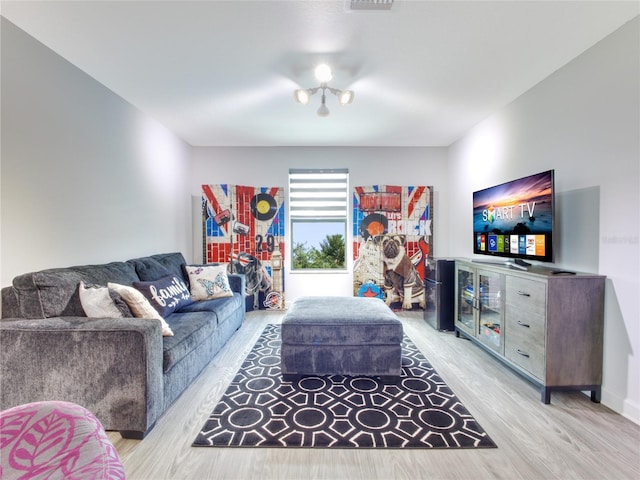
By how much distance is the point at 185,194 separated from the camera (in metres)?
4.34

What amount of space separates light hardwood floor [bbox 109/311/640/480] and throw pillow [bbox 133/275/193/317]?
790 millimetres

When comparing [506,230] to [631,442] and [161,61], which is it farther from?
[161,61]

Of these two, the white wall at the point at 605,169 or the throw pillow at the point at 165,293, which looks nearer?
the white wall at the point at 605,169

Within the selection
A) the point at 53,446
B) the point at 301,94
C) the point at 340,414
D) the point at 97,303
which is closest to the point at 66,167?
the point at 97,303

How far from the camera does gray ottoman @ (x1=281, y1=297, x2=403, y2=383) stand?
90.6 inches

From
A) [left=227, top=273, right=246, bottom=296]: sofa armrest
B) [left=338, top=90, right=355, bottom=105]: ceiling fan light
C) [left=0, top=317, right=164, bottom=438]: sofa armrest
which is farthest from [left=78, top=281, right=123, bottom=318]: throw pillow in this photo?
[left=338, top=90, right=355, bottom=105]: ceiling fan light

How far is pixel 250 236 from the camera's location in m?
4.38

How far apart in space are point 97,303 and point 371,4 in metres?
2.51

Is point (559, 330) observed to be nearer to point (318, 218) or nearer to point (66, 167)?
point (318, 218)

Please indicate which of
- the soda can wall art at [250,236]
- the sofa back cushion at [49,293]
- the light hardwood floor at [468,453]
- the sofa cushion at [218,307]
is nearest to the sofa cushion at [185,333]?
the sofa cushion at [218,307]

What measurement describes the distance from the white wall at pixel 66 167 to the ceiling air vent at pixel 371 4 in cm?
219

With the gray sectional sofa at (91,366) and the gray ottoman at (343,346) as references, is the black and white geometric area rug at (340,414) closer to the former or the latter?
the gray ottoman at (343,346)

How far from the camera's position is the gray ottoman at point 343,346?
2301 millimetres

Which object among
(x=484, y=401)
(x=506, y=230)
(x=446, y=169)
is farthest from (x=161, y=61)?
(x=446, y=169)
